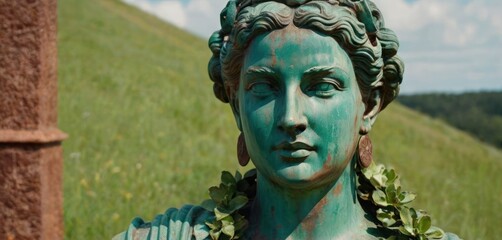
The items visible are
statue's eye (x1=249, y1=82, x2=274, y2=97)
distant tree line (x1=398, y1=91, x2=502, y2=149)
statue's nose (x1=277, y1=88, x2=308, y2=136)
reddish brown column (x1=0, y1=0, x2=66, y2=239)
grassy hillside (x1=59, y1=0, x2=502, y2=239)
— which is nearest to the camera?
statue's nose (x1=277, y1=88, x2=308, y2=136)

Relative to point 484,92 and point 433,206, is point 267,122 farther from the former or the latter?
point 484,92

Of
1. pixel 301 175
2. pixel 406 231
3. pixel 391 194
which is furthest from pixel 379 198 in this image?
pixel 301 175

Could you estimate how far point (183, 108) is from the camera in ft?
39.6

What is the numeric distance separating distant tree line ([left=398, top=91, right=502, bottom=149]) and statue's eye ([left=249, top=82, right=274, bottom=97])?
57900 millimetres

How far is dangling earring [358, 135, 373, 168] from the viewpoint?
2.47 meters

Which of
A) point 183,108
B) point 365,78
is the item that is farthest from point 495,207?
point 365,78

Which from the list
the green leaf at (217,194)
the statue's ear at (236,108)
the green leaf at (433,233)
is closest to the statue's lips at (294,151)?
the statue's ear at (236,108)

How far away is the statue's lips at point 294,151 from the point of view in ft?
7.36

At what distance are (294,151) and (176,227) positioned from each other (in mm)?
511

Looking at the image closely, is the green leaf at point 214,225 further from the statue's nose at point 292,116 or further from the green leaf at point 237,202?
the statue's nose at point 292,116

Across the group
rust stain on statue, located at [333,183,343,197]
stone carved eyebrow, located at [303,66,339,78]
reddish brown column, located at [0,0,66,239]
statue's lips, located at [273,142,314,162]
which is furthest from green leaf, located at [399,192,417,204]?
reddish brown column, located at [0,0,66,239]

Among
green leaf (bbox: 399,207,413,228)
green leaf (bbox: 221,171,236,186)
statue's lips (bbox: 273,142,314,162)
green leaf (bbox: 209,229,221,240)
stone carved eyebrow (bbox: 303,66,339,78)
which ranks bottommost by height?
green leaf (bbox: 399,207,413,228)

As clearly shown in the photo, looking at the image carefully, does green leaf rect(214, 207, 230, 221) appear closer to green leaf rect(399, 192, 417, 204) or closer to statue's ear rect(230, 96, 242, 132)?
statue's ear rect(230, 96, 242, 132)

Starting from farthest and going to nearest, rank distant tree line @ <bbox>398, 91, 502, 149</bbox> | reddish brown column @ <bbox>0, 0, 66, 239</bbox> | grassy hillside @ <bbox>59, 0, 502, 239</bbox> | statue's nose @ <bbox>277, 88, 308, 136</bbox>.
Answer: distant tree line @ <bbox>398, 91, 502, 149</bbox> → grassy hillside @ <bbox>59, 0, 502, 239</bbox> → reddish brown column @ <bbox>0, 0, 66, 239</bbox> → statue's nose @ <bbox>277, 88, 308, 136</bbox>
